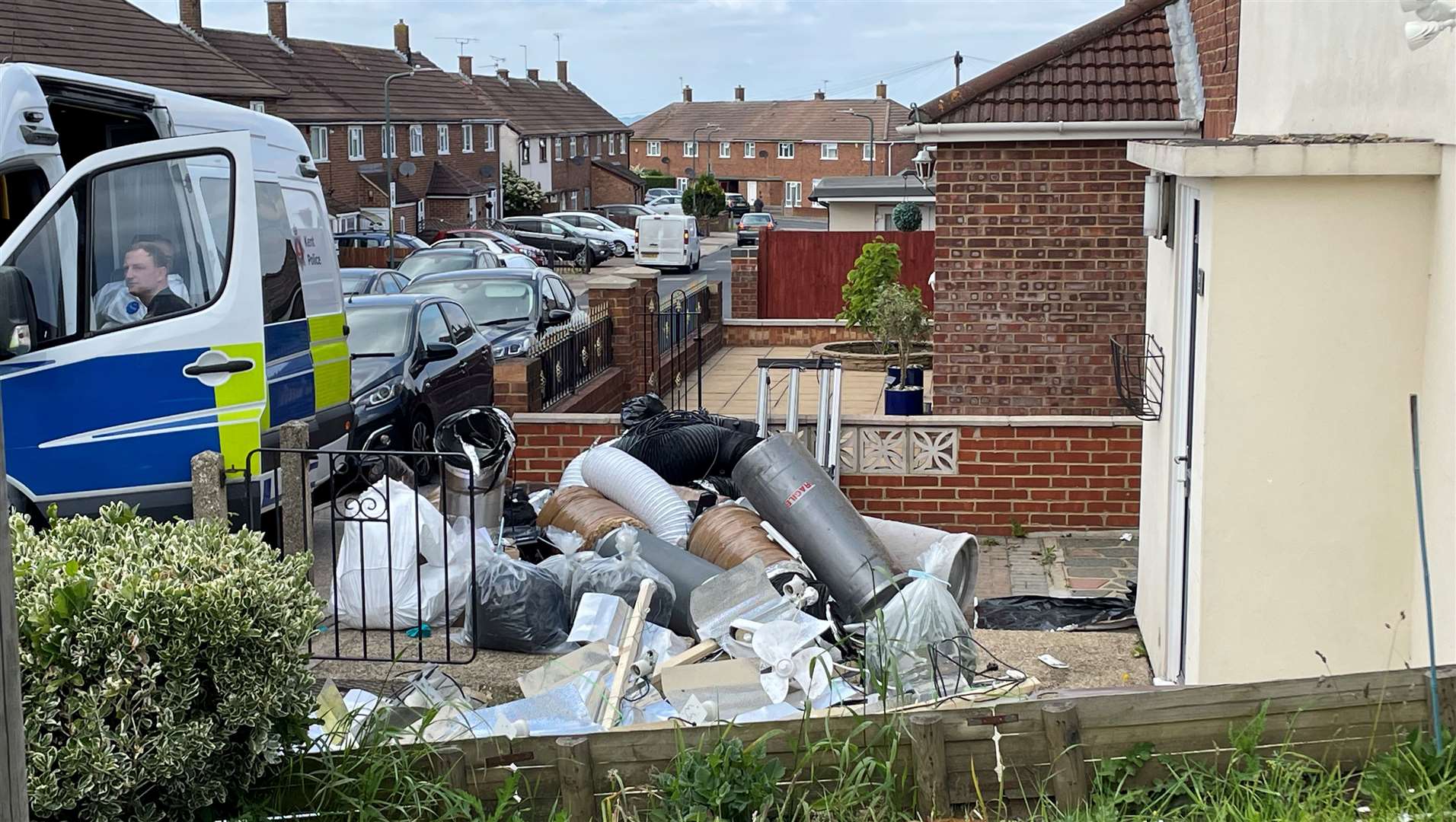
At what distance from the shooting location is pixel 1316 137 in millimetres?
5930

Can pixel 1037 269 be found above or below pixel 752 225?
below

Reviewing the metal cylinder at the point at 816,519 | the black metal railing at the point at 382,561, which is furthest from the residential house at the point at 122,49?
the metal cylinder at the point at 816,519

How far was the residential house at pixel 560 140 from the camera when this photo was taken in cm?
7744

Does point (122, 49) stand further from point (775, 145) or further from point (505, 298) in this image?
point (775, 145)

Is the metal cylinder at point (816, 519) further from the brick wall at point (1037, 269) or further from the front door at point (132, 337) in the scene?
the brick wall at point (1037, 269)

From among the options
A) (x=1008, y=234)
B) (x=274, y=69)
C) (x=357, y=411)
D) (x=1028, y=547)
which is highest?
(x=274, y=69)

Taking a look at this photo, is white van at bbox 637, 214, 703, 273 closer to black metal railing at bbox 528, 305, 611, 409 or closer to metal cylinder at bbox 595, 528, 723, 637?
black metal railing at bbox 528, 305, 611, 409

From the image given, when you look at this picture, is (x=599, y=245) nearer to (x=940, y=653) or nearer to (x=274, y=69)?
(x=274, y=69)

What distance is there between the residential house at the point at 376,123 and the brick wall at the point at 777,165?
33.9m

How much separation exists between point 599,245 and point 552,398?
1598 inches

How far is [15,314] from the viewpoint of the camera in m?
7.11

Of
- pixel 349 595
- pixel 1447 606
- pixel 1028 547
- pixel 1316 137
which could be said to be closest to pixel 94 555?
pixel 349 595

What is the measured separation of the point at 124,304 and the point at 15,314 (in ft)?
2.05

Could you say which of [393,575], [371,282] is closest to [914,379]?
[393,575]
